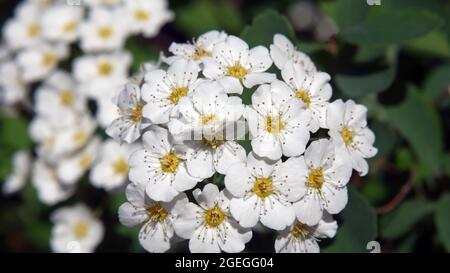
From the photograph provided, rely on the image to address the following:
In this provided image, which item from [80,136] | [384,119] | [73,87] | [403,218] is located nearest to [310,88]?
[384,119]

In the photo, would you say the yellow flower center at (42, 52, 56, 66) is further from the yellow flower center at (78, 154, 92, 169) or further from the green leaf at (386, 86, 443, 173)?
the green leaf at (386, 86, 443, 173)

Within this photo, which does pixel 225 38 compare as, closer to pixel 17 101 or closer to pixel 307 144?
pixel 307 144

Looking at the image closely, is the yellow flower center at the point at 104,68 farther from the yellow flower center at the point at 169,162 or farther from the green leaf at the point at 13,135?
the yellow flower center at the point at 169,162

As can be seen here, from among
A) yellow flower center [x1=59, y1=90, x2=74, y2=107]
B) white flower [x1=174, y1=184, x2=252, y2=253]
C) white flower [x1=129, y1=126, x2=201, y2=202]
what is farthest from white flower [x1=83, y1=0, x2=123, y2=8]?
white flower [x1=174, y1=184, x2=252, y2=253]

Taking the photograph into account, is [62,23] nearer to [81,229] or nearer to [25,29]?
[25,29]

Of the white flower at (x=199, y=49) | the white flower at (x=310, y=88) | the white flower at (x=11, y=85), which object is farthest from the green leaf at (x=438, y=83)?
the white flower at (x=11, y=85)
